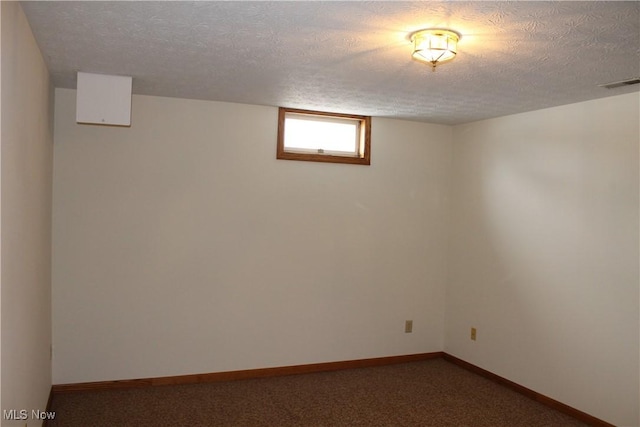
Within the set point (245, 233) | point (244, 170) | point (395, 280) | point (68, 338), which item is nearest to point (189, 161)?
point (244, 170)

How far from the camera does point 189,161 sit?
13.7ft

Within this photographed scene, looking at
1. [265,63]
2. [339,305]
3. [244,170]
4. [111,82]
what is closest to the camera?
[265,63]

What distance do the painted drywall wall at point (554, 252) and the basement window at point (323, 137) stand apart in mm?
1041

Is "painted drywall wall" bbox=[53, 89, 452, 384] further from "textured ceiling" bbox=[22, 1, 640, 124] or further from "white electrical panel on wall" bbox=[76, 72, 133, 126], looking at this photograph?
"white electrical panel on wall" bbox=[76, 72, 133, 126]

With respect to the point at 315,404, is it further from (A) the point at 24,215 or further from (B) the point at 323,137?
(A) the point at 24,215

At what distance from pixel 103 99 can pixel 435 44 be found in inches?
86.7

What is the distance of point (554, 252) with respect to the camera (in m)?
3.99

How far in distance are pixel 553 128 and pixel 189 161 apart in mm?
2920

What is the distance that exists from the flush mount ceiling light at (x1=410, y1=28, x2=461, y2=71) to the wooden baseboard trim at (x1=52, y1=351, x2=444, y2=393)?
303cm

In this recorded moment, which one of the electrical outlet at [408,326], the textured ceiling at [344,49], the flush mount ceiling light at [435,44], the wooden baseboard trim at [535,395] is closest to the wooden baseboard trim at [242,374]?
the electrical outlet at [408,326]

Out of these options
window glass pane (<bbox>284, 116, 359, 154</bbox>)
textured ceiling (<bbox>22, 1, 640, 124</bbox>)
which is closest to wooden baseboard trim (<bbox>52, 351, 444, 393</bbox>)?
window glass pane (<bbox>284, 116, 359, 154</bbox>)

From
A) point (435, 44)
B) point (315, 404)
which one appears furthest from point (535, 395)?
point (435, 44)

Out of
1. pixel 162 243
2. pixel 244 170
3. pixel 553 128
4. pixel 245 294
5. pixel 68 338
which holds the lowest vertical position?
pixel 68 338

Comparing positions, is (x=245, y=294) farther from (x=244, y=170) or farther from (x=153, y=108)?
(x=153, y=108)
